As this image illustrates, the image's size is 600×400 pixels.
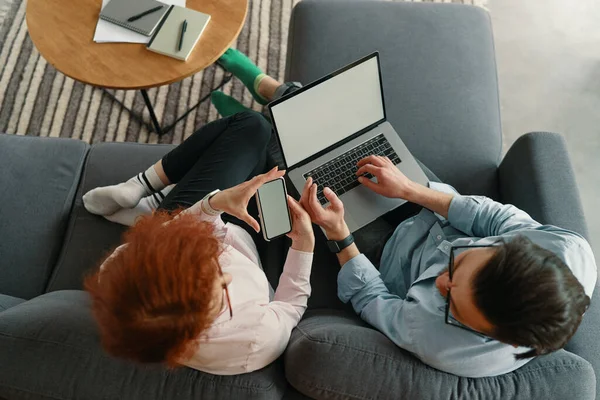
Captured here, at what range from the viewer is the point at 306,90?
3.81 feet

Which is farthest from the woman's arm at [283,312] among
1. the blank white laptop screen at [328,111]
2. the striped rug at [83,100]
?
the striped rug at [83,100]

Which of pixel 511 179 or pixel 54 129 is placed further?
pixel 54 129

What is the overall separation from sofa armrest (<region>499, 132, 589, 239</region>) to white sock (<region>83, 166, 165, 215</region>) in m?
1.04

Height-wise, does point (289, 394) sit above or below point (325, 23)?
below

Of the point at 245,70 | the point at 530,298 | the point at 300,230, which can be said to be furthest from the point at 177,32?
the point at 530,298

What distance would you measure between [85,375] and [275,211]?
519 mm

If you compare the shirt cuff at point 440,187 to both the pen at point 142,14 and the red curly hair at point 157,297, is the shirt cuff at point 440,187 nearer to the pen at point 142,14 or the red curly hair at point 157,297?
the red curly hair at point 157,297

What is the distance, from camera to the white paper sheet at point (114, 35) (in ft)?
4.52

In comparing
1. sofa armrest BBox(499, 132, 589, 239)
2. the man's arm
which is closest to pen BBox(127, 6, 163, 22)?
the man's arm

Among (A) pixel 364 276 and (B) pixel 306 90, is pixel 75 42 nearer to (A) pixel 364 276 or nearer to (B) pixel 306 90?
(B) pixel 306 90

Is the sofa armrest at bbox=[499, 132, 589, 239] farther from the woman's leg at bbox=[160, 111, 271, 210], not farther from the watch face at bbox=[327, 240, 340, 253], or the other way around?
the woman's leg at bbox=[160, 111, 271, 210]

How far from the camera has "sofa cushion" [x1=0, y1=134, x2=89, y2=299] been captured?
4.17 feet

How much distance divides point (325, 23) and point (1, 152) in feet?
3.69

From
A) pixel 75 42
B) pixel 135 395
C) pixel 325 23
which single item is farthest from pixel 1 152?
pixel 325 23
